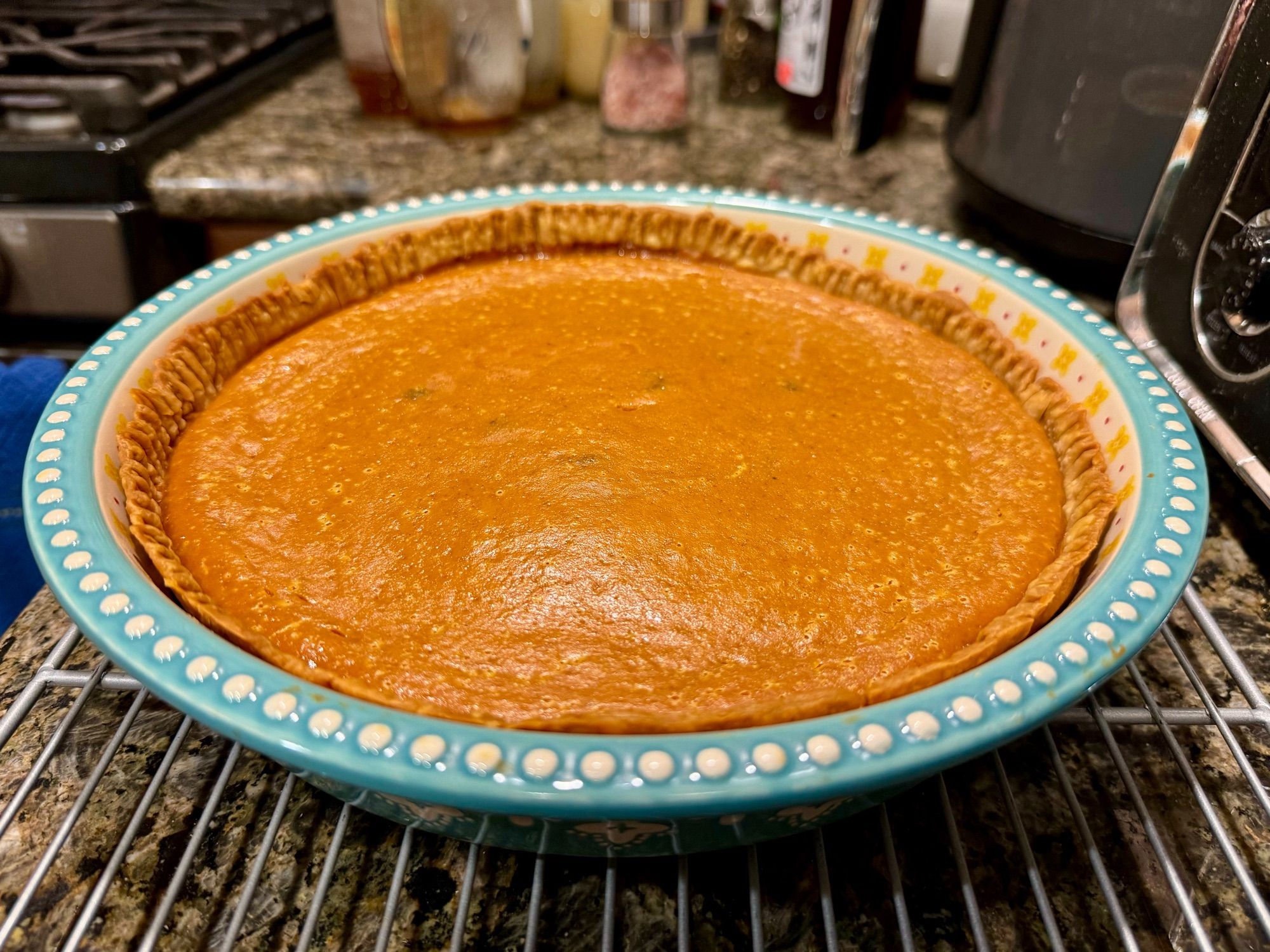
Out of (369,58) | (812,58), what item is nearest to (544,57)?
(369,58)

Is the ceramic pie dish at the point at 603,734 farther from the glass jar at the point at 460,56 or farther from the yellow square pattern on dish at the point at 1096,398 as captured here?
the glass jar at the point at 460,56

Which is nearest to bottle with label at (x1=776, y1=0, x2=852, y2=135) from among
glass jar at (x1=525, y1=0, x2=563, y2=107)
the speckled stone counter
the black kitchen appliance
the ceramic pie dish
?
the speckled stone counter

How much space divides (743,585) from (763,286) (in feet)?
1.69

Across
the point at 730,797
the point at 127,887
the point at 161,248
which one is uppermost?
the point at 730,797

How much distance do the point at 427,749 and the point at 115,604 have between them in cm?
23

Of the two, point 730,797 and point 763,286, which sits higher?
point 730,797

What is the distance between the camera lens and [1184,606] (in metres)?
0.75

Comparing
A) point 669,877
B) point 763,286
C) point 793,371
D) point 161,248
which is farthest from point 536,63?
point 669,877

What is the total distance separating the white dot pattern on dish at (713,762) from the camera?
43 cm

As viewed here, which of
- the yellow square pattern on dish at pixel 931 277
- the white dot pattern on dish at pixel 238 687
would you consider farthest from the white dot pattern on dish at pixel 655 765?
the yellow square pattern on dish at pixel 931 277

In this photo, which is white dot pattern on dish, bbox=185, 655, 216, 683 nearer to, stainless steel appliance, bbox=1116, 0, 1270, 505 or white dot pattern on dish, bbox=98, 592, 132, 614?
white dot pattern on dish, bbox=98, 592, 132, 614

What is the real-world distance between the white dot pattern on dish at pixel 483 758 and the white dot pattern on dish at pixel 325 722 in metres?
0.07

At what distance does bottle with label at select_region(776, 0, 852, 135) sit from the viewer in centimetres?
140

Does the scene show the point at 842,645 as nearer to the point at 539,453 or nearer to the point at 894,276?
the point at 539,453
